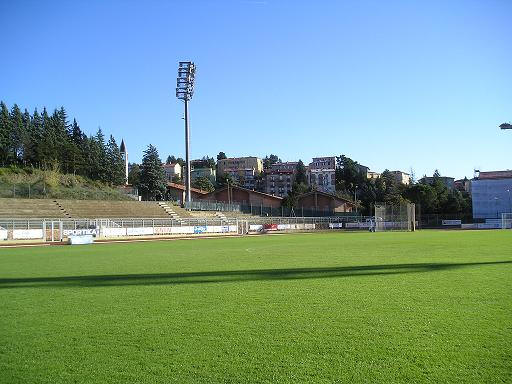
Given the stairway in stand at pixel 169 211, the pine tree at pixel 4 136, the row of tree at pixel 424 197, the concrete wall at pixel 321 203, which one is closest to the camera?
the stairway in stand at pixel 169 211

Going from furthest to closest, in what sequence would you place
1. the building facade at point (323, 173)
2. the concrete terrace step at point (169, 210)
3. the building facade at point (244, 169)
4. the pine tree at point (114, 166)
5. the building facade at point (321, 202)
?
the building facade at point (244, 169) → the building facade at point (323, 173) → the building facade at point (321, 202) → the pine tree at point (114, 166) → the concrete terrace step at point (169, 210)

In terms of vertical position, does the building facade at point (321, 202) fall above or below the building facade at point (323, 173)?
below

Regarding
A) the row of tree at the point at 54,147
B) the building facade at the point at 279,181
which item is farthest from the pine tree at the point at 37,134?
the building facade at the point at 279,181

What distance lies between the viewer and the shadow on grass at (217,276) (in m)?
11.3

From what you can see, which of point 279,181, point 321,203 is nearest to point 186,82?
point 321,203

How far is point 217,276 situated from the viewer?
12328 mm

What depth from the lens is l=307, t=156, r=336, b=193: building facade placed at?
158 m

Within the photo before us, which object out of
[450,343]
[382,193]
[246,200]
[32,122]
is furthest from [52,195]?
[382,193]

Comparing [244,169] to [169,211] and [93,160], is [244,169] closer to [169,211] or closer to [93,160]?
[93,160]

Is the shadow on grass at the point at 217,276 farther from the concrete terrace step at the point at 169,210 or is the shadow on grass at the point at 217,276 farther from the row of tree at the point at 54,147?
the row of tree at the point at 54,147

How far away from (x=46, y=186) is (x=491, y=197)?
8014cm

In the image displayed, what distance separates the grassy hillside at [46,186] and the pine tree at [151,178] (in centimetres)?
882

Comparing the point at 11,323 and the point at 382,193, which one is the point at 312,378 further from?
the point at 382,193

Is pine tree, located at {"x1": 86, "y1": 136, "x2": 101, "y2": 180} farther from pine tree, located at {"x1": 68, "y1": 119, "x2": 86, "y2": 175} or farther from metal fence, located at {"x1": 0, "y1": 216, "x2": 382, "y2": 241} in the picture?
metal fence, located at {"x1": 0, "y1": 216, "x2": 382, "y2": 241}
